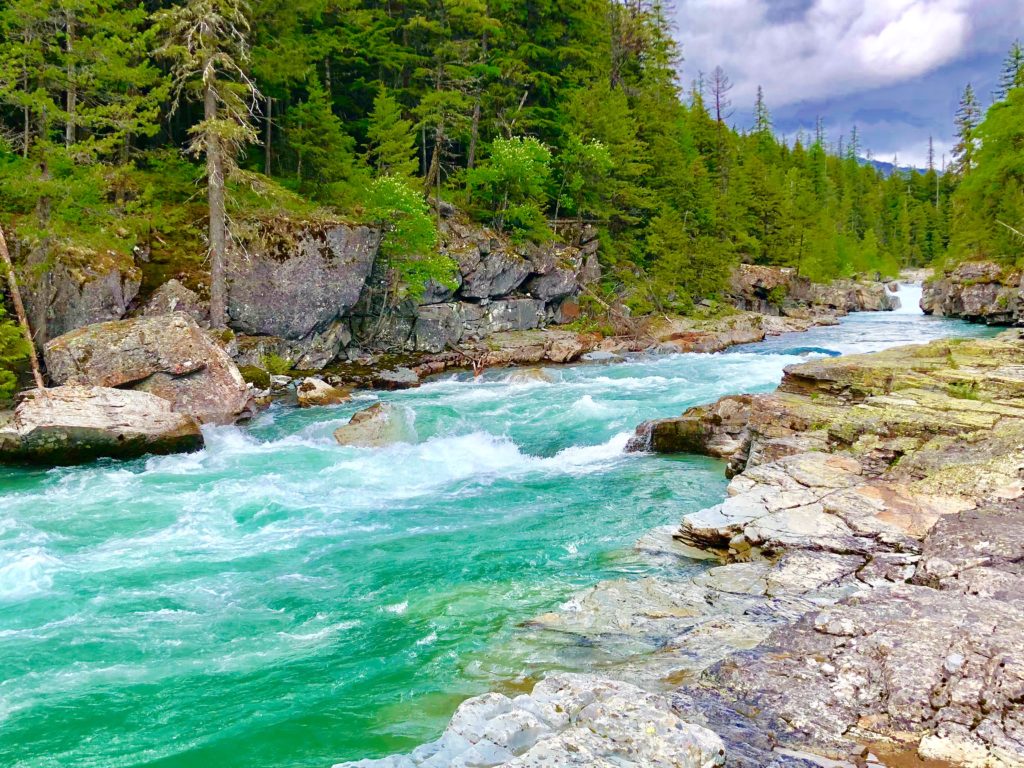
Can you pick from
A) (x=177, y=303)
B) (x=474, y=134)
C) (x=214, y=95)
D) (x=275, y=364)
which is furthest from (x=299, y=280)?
(x=474, y=134)

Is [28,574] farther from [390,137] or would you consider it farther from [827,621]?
[390,137]

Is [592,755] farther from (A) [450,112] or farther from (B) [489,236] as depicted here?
(A) [450,112]

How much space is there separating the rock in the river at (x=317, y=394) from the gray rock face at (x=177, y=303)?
396 cm

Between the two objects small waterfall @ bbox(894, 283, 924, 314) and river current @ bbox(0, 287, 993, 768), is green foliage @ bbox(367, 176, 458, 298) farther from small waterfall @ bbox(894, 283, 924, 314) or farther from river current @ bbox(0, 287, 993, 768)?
small waterfall @ bbox(894, 283, 924, 314)

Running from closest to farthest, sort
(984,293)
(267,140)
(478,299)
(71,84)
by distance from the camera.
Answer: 1. (71,84)
2. (267,140)
3. (478,299)
4. (984,293)

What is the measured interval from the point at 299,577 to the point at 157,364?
36.3 ft

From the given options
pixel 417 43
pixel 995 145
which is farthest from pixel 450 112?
pixel 995 145

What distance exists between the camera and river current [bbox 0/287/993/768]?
648 centimetres

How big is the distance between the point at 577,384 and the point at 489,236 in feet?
38.9

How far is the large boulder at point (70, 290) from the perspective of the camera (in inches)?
792

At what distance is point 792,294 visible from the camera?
2217 inches

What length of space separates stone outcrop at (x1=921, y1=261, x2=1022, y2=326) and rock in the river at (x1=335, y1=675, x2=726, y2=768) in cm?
4624

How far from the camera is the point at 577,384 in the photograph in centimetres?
2544

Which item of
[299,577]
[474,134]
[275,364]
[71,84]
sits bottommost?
[299,577]
